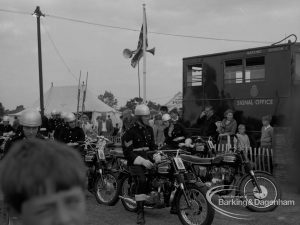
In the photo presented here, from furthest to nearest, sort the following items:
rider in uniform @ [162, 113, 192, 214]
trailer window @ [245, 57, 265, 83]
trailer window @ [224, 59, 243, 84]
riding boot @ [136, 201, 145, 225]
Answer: trailer window @ [224, 59, 243, 84] < trailer window @ [245, 57, 265, 83] < rider in uniform @ [162, 113, 192, 214] < riding boot @ [136, 201, 145, 225]

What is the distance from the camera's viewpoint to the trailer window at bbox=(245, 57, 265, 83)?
12075 millimetres

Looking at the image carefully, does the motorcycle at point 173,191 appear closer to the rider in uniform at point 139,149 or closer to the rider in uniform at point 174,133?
the rider in uniform at point 139,149

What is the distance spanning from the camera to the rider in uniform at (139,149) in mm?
6712

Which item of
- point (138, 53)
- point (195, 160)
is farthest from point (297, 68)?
point (138, 53)

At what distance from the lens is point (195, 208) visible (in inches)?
242

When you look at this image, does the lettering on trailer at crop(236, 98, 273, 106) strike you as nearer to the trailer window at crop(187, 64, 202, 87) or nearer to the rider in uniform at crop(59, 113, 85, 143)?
the trailer window at crop(187, 64, 202, 87)

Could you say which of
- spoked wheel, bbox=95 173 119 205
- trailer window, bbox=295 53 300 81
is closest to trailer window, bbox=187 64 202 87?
trailer window, bbox=295 53 300 81

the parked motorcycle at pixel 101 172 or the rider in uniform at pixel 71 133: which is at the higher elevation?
the rider in uniform at pixel 71 133

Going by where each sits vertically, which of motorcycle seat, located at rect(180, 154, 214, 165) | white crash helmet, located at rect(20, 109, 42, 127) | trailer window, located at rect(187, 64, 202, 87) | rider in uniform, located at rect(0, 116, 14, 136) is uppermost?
trailer window, located at rect(187, 64, 202, 87)

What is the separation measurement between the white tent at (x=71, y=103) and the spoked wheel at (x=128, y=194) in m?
23.6

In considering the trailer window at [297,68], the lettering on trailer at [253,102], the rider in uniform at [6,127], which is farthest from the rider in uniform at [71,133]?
the rider in uniform at [6,127]

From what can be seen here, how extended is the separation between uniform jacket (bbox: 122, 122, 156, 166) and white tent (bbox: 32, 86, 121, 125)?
2428 centimetres

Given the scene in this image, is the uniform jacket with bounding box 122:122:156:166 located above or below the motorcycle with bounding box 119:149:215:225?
above

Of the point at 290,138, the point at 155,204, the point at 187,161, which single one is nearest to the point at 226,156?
the point at 187,161
